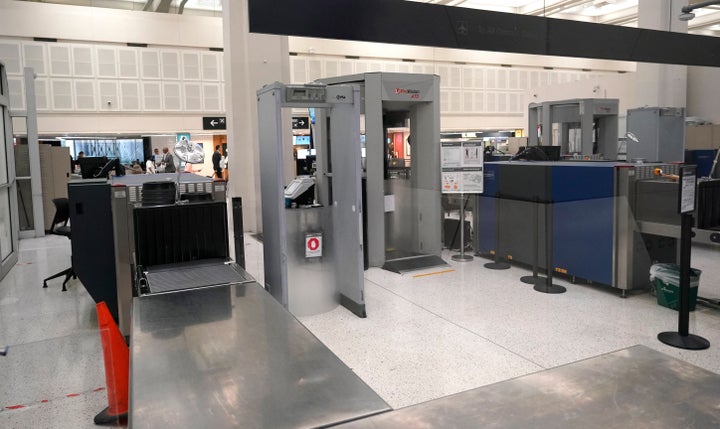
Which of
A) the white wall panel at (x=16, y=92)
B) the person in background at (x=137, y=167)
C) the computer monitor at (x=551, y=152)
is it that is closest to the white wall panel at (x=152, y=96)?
the person in background at (x=137, y=167)

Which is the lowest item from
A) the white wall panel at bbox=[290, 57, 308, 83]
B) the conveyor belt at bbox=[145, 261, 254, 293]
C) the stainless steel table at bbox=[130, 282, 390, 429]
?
the stainless steel table at bbox=[130, 282, 390, 429]

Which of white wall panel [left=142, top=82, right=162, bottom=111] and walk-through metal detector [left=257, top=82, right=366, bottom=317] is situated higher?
white wall panel [left=142, top=82, right=162, bottom=111]

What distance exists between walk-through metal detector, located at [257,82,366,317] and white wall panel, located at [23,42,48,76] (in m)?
11.4

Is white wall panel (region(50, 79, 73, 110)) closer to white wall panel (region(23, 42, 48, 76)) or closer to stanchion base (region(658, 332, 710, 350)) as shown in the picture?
white wall panel (region(23, 42, 48, 76))

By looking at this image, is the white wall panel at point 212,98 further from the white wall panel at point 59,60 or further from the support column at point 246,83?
the support column at point 246,83

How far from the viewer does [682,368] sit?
5.36 ft

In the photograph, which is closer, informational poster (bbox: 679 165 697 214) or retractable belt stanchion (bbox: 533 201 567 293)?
informational poster (bbox: 679 165 697 214)

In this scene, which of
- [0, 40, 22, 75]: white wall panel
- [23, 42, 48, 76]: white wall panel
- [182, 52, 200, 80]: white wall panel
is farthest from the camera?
[182, 52, 200, 80]: white wall panel

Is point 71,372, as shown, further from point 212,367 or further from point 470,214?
point 470,214

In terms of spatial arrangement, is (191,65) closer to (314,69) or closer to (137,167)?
(137,167)

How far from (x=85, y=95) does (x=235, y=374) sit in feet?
46.9

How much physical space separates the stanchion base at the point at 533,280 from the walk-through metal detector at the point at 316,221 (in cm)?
220

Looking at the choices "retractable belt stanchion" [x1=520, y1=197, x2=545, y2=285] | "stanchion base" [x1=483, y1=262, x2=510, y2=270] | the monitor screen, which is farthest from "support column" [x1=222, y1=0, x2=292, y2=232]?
the monitor screen

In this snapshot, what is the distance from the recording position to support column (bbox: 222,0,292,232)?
9.36 metres
